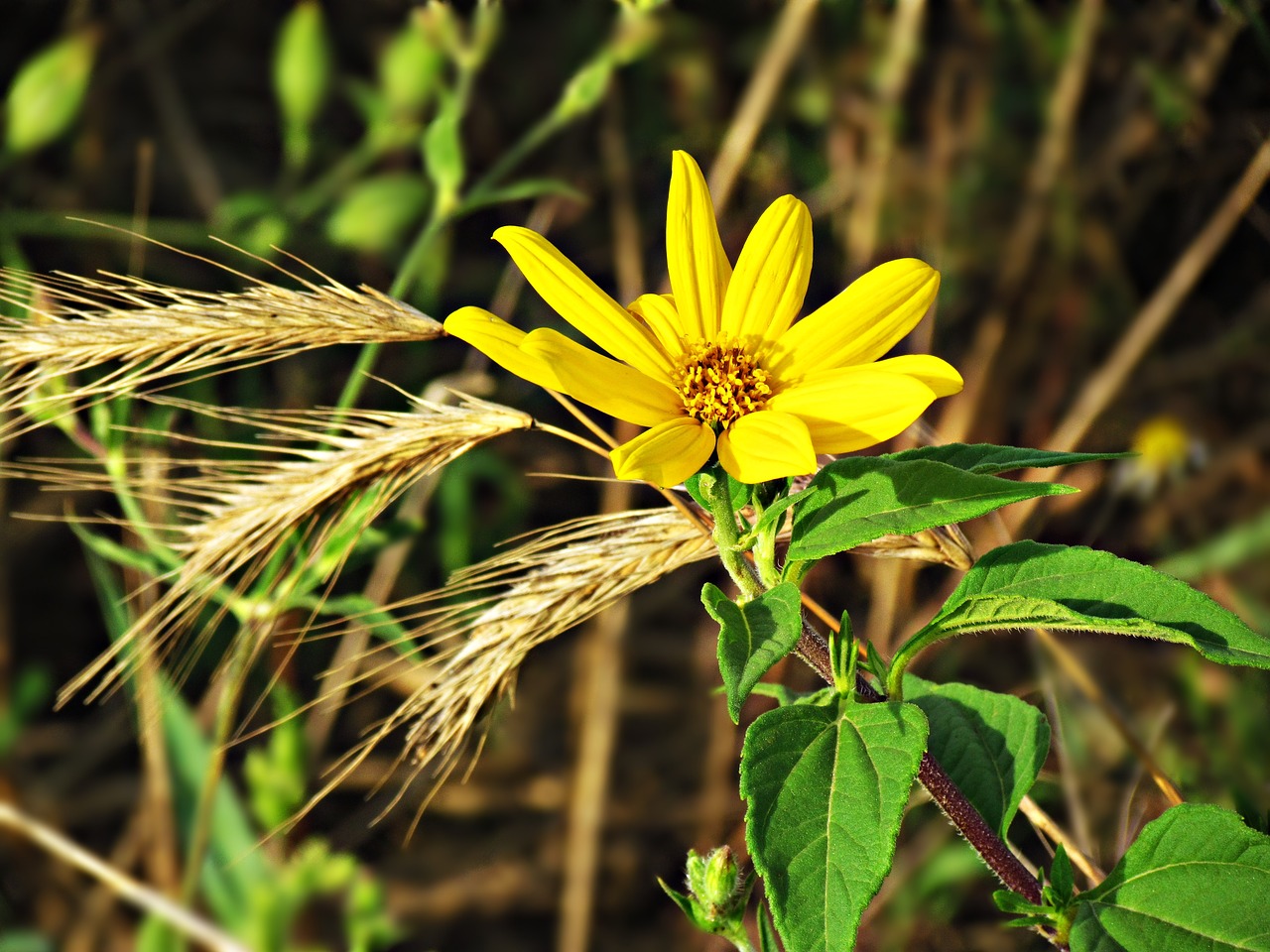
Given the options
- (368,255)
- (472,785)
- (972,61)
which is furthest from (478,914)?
(972,61)

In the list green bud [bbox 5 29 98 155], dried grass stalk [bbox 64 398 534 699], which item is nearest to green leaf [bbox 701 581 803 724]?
dried grass stalk [bbox 64 398 534 699]

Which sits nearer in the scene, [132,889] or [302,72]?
[132,889]

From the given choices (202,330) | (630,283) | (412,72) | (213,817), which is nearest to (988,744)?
(202,330)

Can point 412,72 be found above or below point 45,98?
above

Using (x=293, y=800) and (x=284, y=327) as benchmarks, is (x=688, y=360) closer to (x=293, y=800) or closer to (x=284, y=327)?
(x=284, y=327)

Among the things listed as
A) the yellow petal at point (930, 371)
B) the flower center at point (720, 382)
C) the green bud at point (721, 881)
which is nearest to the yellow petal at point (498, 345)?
the flower center at point (720, 382)

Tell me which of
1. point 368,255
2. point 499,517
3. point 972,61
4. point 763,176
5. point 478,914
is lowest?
point 478,914

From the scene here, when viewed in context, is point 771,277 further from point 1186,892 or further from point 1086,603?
point 1186,892

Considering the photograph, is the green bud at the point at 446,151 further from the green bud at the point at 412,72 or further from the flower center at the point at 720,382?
the flower center at the point at 720,382
